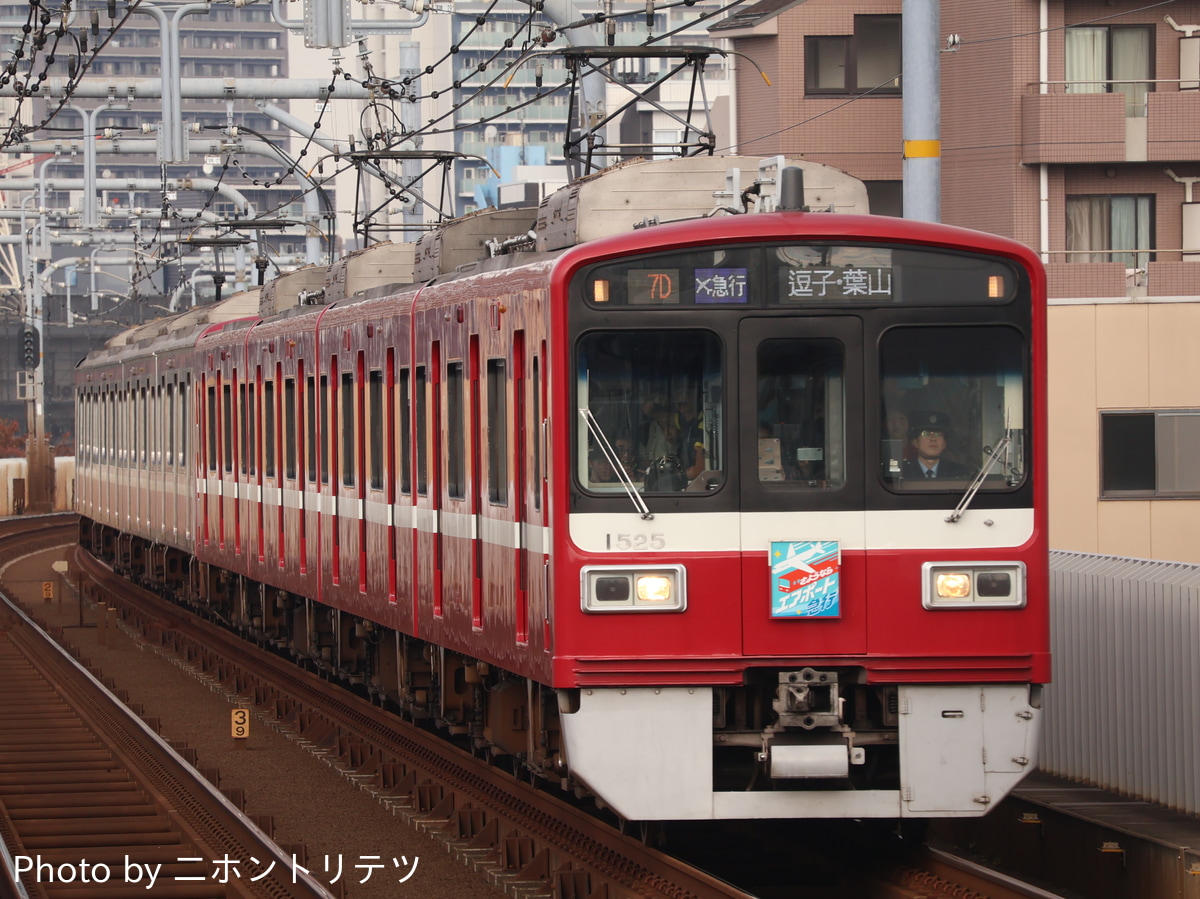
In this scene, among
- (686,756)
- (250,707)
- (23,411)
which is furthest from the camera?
(23,411)

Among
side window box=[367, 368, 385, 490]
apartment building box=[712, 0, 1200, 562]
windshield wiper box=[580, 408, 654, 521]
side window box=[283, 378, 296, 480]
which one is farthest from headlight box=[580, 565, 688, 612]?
apartment building box=[712, 0, 1200, 562]

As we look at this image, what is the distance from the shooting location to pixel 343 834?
966 cm

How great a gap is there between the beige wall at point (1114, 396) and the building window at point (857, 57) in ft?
23.9

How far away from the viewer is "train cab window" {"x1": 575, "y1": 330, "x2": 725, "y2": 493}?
757 centimetres

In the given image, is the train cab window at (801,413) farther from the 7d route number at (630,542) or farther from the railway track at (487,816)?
the railway track at (487,816)

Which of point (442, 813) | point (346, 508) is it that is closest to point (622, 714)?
point (442, 813)

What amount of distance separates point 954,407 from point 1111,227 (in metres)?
14.1

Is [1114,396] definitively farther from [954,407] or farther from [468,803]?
[954,407]

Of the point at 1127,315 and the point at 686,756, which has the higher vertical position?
the point at 1127,315

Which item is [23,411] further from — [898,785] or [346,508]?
[898,785]

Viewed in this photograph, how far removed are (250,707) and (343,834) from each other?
204 inches

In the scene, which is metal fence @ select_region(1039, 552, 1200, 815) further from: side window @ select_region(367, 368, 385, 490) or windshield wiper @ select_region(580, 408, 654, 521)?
side window @ select_region(367, 368, 385, 490)

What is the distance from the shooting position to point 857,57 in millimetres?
23422

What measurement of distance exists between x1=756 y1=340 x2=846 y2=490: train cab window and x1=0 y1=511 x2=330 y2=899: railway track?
2367 millimetres
